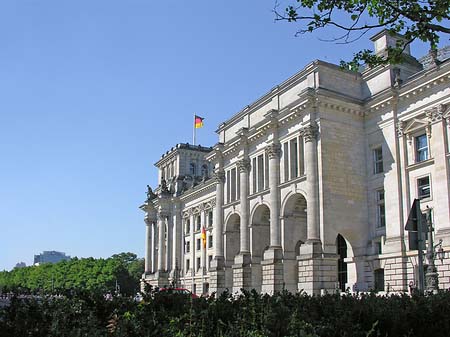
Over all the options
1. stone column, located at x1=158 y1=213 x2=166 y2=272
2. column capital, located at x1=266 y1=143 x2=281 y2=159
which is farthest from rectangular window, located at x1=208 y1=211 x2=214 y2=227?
column capital, located at x1=266 y1=143 x2=281 y2=159

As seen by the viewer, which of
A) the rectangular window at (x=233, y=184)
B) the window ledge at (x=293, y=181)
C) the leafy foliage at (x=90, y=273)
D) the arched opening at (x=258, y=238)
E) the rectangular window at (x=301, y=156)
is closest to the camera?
the window ledge at (x=293, y=181)

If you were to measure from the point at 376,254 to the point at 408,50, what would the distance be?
64.6ft

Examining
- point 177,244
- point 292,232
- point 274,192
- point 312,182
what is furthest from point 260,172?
point 177,244

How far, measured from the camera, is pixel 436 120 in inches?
1390

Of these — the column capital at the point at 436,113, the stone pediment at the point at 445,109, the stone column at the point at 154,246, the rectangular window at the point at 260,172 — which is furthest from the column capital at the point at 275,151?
the stone column at the point at 154,246

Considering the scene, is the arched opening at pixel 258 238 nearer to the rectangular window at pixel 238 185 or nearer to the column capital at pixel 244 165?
the rectangular window at pixel 238 185

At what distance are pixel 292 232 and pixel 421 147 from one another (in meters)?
12.7

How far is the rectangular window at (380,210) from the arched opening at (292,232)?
20.3 feet

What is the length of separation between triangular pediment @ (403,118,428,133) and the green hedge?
26837mm

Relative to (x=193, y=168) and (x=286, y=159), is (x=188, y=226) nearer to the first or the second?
(x=193, y=168)

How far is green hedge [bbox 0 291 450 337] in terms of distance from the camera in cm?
809

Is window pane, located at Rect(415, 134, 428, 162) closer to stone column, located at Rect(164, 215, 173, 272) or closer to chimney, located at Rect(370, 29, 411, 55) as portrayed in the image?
chimney, located at Rect(370, 29, 411, 55)

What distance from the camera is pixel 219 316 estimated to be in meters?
9.66

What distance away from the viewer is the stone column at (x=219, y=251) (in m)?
51.8
